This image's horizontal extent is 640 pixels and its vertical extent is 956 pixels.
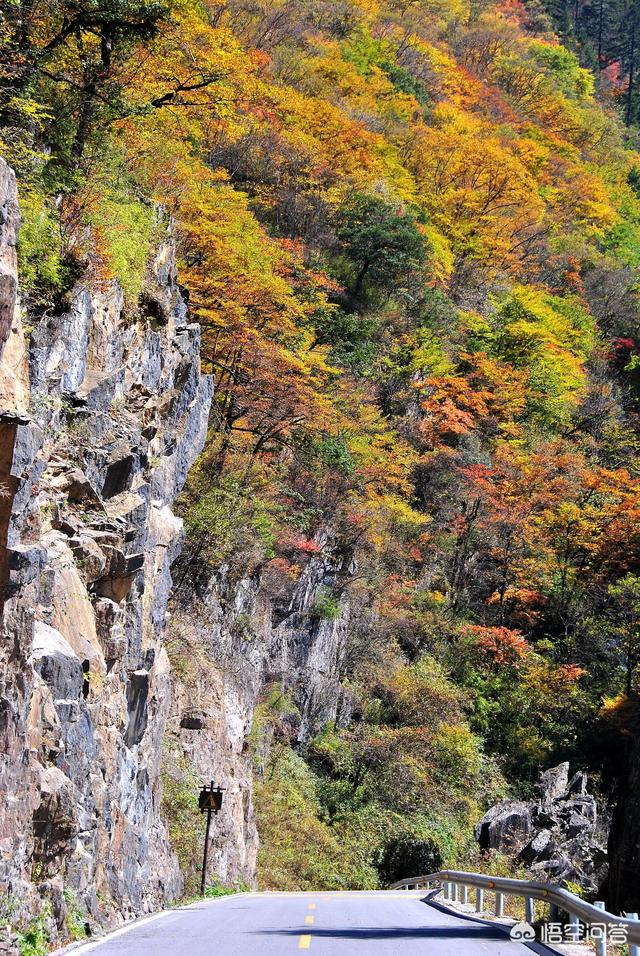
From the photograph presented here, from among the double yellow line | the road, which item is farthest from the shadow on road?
the double yellow line

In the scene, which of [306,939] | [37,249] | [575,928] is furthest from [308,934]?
[37,249]

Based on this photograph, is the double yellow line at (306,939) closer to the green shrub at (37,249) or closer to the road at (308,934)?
the road at (308,934)

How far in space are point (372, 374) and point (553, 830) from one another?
789 inches

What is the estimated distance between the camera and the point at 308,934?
1023 cm

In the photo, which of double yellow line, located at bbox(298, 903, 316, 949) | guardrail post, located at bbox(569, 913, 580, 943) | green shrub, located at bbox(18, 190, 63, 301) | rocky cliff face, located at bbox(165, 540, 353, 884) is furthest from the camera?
rocky cliff face, located at bbox(165, 540, 353, 884)

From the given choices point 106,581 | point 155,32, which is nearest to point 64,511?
point 106,581

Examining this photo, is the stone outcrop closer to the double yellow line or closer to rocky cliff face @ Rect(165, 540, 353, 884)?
rocky cliff face @ Rect(165, 540, 353, 884)

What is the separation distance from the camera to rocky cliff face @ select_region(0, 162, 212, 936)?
424 inches

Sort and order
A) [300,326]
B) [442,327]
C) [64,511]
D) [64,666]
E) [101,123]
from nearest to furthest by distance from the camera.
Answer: [64,666], [64,511], [101,123], [300,326], [442,327]

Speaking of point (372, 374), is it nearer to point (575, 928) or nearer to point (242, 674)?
point (242, 674)

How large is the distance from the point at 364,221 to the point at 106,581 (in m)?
28.9

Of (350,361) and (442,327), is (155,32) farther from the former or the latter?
(442,327)

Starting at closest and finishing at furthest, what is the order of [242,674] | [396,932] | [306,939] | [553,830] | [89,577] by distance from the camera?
[306,939] < [396,932] < [89,577] < [242,674] < [553,830]

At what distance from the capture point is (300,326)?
118 feet
